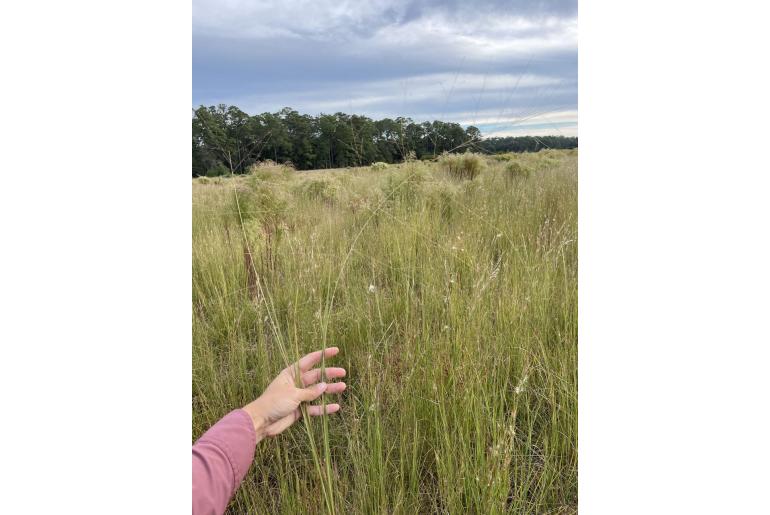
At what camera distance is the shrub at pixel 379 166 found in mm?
1496

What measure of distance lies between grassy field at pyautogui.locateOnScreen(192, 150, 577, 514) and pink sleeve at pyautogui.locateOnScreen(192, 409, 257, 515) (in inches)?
4.4

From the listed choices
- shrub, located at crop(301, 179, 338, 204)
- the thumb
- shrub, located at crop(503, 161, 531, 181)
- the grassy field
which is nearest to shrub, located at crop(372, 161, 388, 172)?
the grassy field

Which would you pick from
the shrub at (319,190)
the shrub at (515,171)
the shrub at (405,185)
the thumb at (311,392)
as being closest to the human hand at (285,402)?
the thumb at (311,392)

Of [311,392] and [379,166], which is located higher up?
[379,166]

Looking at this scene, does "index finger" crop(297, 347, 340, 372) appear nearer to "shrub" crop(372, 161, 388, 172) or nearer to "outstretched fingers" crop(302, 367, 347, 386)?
"outstretched fingers" crop(302, 367, 347, 386)

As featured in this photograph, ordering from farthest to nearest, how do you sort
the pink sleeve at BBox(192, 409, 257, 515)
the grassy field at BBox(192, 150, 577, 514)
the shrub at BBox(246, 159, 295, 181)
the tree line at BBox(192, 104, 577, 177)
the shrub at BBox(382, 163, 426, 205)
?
the shrub at BBox(382, 163, 426, 205)
the shrub at BBox(246, 159, 295, 181)
the tree line at BBox(192, 104, 577, 177)
the grassy field at BBox(192, 150, 577, 514)
the pink sleeve at BBox(192, 409, 257, 515)

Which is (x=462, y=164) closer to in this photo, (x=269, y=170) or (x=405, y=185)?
(x=405, y=185)

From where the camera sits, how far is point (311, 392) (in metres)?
1.13

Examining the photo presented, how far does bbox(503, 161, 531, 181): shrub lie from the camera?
148 cm

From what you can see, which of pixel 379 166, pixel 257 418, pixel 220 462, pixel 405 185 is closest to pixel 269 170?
pixel 379 166

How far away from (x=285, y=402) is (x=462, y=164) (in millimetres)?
963

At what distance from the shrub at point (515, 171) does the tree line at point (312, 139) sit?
16cm
